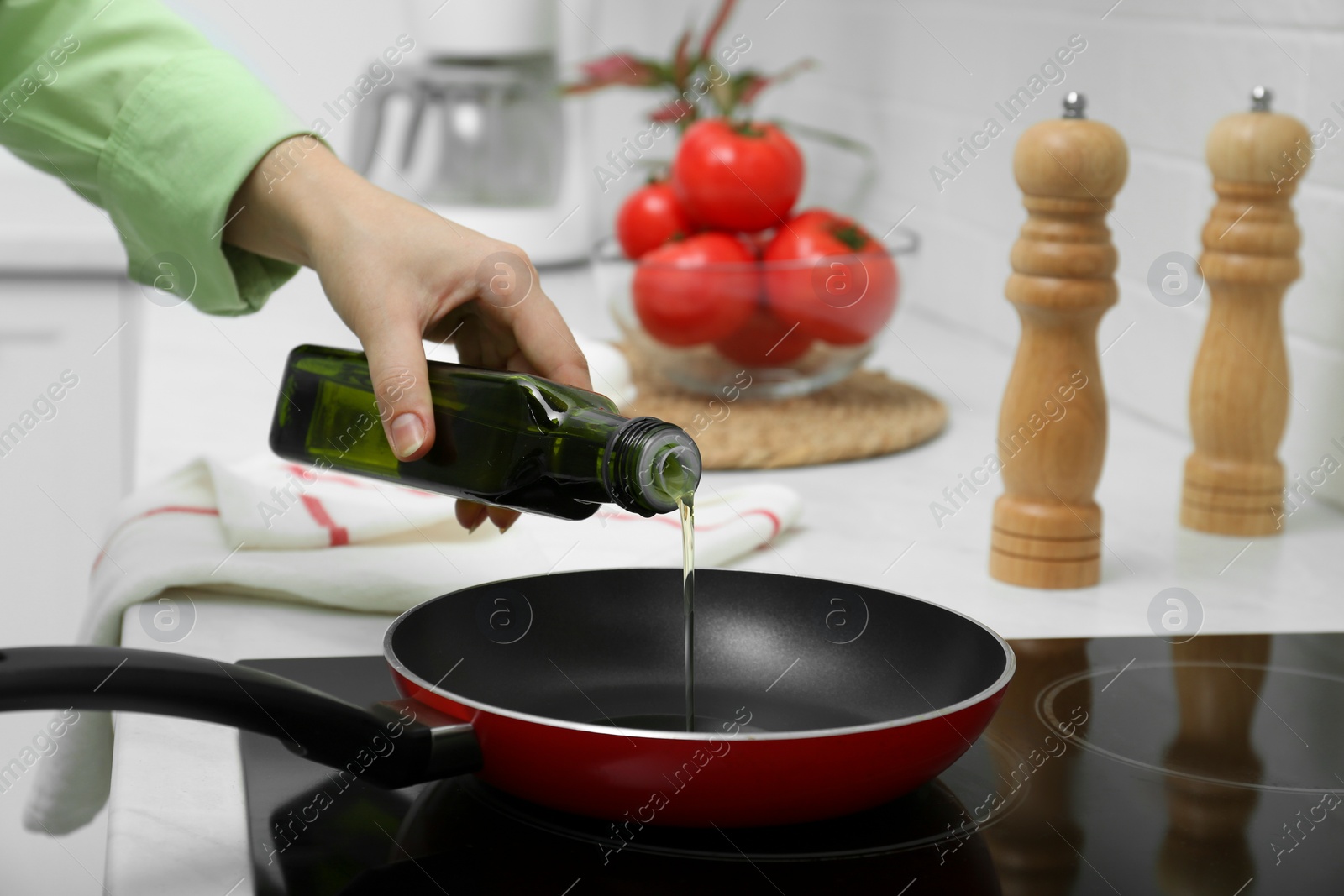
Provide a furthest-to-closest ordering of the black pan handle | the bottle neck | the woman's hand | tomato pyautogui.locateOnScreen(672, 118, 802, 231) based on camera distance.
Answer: tomato pyautogui.locateOnScreen(672, 118, 802, 231)
the woman's hand
the bottle neck
the black pan handle

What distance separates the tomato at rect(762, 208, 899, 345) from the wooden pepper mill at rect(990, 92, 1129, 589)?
0.32 m

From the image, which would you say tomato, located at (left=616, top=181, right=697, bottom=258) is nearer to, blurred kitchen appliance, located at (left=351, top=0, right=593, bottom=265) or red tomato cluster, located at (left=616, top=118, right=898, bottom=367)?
red tomato cluster, located at (left=616, top=118, right=898, bottom=367)

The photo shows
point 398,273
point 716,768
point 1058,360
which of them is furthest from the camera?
point 1058,360

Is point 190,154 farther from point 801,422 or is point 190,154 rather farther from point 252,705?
point 801,422

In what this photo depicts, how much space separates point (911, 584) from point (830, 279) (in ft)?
1.24

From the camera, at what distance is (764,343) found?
1168mm

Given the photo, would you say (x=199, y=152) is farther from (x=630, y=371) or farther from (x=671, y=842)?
(x=630, y=371)

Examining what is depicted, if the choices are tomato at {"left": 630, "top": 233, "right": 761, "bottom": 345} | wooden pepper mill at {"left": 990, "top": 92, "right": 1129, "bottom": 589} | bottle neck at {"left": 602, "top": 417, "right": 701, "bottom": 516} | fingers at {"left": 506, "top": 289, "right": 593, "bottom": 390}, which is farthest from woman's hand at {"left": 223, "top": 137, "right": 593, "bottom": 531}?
tomato at {"left": 630, "top": 233, "right": 761, "bottom": 345}

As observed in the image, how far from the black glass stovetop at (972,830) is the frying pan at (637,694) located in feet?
0.06

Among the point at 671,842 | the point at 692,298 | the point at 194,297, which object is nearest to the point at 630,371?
the point at 692,298

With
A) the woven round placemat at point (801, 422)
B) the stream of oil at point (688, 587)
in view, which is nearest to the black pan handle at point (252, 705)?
the stream of oil at point (688, 587)

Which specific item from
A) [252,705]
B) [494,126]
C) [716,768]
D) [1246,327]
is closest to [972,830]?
[716,768]

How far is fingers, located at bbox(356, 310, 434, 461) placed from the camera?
2.04 feet

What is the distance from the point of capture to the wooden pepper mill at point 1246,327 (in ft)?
2.75
